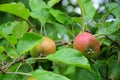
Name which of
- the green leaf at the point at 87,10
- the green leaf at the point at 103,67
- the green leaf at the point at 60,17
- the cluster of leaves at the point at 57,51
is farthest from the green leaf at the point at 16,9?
the green leaf at the point at 103,67

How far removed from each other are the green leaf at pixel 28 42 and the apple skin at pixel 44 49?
0.07 m

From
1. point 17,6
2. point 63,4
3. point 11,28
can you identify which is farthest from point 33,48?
point 63,4

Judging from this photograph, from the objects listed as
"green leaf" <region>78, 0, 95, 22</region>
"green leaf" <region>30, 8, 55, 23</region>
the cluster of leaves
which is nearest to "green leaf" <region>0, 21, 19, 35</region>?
the cluster of leaves

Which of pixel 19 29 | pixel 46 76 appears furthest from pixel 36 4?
pixel 46 76

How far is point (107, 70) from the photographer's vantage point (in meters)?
1.65

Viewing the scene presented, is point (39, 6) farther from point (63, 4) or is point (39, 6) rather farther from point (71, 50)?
point (63, 4)

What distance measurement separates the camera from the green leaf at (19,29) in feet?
5.45

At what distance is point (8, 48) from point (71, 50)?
33cm

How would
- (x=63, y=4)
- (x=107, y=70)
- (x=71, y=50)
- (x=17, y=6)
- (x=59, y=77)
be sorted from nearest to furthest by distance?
(x=59, y=77) < (x=71, y=50) < (x=17, y=6) < (x=107, y=70) < (x=63, y=4)

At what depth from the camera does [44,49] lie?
57.9 inches

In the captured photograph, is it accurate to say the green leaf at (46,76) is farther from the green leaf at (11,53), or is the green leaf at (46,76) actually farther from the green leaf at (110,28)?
the green leaf at (110,28)

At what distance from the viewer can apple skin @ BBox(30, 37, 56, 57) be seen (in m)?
1.46

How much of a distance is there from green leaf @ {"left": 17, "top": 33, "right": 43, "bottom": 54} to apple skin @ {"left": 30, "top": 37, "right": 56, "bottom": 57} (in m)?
0.07

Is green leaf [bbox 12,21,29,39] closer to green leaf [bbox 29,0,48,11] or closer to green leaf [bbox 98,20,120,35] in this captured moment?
green leaf [bbox 29,0,48,11]
